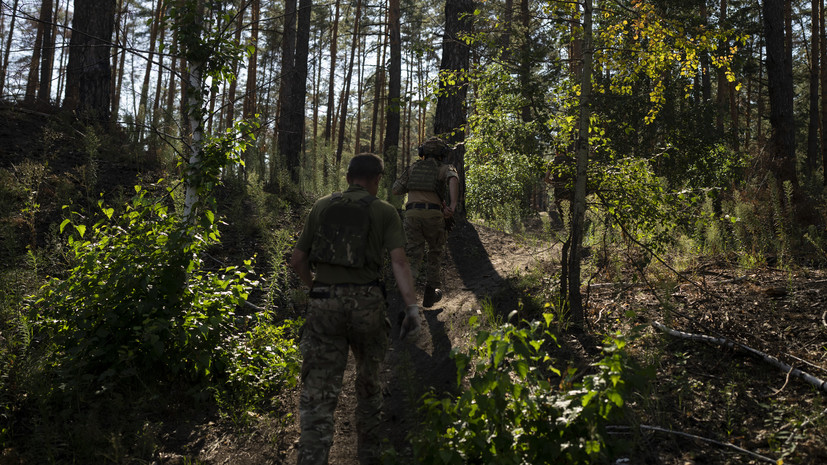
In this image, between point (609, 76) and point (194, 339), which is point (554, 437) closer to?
point (194, 339)

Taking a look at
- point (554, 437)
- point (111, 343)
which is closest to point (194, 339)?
point (111, 343)

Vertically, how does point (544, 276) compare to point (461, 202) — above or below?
below

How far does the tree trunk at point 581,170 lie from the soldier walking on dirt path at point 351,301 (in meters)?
2.29

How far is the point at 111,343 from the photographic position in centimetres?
420

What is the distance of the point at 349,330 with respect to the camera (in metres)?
3.43

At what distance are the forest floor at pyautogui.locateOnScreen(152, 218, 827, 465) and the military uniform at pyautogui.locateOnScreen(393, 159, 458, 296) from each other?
2.83ft

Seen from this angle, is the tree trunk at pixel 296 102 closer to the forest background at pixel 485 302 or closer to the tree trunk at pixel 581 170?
the forest background at pixel 485 302

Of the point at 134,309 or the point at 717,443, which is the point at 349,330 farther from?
the point at 717,443

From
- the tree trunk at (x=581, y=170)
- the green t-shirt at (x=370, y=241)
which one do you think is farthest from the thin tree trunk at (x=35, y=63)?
the tree trunk at (x=581, y=170)

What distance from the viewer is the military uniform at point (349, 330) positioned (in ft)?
10.9

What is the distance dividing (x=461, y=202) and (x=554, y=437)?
8.05 m

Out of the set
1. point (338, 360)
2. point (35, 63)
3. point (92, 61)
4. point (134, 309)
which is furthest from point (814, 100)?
point (35, 63)

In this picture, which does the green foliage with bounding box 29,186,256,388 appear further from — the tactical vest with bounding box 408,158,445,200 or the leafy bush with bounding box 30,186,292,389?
the tactical vest with bounding box 408,158,445,200

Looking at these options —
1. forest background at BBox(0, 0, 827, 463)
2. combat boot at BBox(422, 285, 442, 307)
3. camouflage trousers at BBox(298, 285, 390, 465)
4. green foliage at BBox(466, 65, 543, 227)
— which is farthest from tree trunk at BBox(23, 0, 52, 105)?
combat boot at BBox(422, 285, 442, 307)
